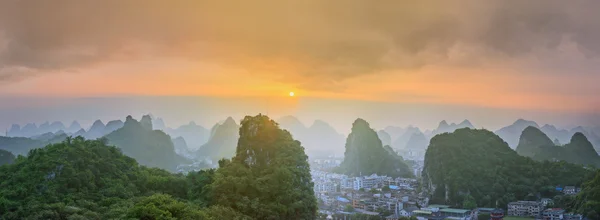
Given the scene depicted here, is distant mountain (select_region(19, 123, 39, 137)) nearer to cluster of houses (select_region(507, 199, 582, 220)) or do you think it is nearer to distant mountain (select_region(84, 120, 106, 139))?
distant mountain (select_region(84, 120, 106, 139))

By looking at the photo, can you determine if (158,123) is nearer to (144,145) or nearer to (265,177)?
(144,145)

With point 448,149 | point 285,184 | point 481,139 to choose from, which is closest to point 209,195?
point 285,184

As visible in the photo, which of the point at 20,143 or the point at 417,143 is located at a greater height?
the point at 417,143

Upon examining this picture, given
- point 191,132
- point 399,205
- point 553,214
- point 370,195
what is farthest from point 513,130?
point 191,132

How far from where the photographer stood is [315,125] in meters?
97.6

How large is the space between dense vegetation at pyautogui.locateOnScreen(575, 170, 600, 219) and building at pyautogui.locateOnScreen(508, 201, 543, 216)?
1591mm

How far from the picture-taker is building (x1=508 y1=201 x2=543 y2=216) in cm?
1852

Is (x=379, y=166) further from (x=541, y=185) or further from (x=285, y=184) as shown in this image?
(x=285, y=184)

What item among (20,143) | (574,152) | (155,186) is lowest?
(155,186)

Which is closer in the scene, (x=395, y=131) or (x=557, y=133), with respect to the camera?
(x=557, y=133)

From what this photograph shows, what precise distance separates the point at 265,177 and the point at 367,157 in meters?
26.4

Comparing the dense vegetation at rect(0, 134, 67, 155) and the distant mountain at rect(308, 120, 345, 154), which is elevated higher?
the distant mountain at rect(308, 120, 345, 154)

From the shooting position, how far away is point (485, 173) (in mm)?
22297

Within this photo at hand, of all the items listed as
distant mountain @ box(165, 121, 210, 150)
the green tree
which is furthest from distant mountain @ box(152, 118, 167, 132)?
the green tree
